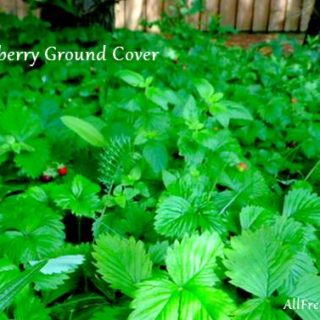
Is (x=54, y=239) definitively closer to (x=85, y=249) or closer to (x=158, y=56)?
(x=85, y=249)

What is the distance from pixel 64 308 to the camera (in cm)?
108

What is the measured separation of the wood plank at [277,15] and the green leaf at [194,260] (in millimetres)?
5811

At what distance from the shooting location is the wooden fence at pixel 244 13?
591cm

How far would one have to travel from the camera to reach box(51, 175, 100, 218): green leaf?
4.20ft

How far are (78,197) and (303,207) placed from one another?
0.59 meters

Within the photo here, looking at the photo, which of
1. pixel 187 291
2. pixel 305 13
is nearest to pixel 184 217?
pixel 187 291

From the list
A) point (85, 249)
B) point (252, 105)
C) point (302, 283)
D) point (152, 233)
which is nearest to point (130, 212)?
point (152, 233)

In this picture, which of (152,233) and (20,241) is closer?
(20,241)

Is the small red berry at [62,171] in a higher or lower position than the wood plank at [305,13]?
higher

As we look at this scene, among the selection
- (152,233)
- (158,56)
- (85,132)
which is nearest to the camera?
(152,233)

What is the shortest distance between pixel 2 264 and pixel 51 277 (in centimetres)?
10

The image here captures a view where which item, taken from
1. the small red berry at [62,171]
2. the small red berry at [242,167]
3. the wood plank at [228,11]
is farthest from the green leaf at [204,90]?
the wood plank at [228,11]

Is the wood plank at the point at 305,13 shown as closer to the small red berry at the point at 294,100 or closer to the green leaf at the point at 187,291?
the small red berry at the point at 294,100

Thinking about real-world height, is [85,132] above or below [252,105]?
above
